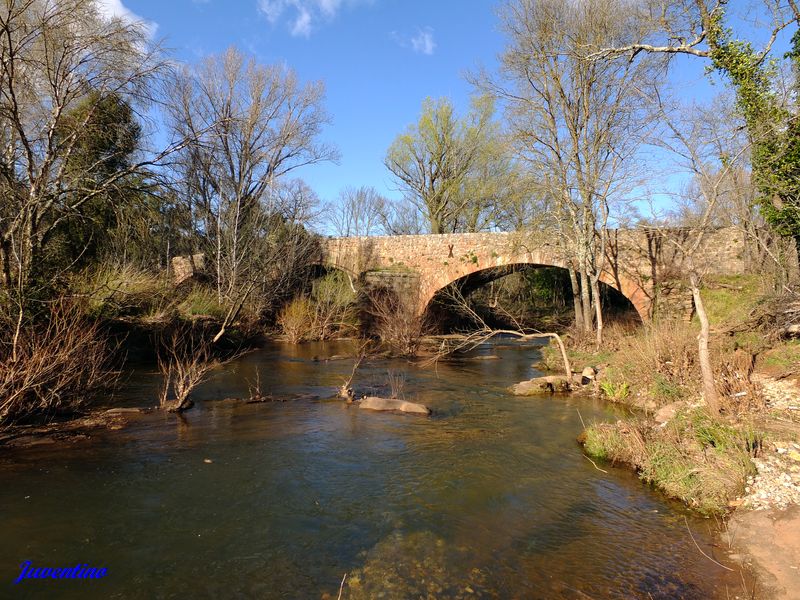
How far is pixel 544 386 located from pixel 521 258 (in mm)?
9180

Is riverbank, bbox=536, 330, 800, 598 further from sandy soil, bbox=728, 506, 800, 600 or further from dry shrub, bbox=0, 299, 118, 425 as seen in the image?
dry shrub, bbox=0, 299, 118, 425

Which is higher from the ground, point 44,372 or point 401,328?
point 401,328

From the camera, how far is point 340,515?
5230 millimetres

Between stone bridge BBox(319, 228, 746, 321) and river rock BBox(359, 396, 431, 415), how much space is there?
7665mm

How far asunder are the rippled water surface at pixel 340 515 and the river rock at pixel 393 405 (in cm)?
87

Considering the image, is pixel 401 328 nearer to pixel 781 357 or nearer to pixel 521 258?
pixel 521 258

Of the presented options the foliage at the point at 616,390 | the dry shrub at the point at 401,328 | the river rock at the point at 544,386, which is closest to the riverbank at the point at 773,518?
the foliage at the point at 616,390

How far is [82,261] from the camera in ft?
47.5

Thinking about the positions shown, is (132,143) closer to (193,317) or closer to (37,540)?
(193,317)

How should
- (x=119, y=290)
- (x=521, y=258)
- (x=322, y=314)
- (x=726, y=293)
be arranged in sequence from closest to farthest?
(x=119, y=290) → (x=726, y=293) → (x=521, y=258) → (x=322, y=314)

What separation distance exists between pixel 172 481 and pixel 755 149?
35.7 ft

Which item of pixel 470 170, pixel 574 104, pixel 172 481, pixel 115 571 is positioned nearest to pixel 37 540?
pixel 115 571

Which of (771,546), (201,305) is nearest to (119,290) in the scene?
(201,305)

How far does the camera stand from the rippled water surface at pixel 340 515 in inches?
161
